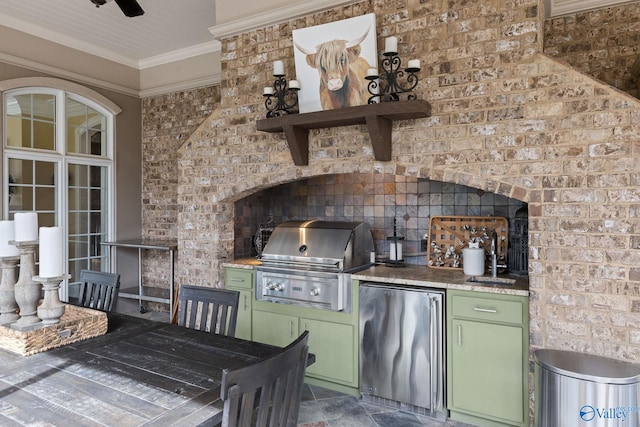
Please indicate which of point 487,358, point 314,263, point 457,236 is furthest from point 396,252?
point 487,358

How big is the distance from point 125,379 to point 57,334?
0.58m

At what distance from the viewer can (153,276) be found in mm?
5617

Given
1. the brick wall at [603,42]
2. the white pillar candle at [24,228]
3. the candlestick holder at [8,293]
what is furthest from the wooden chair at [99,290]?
the brick wall at [603,42]

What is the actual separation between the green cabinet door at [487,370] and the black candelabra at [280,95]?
201 cm

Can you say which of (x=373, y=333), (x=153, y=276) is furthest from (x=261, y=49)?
(x=153, y=276)

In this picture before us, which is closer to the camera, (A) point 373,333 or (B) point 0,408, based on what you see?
(B) point 0,408

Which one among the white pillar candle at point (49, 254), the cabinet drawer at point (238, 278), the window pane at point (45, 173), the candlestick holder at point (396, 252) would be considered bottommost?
the cabinet drawer at point (238, 278)

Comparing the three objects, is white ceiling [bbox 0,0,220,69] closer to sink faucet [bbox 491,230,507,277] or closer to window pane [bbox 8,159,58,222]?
window pane [bbox 8,159,58,222]

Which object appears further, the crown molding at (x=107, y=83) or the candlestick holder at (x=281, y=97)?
the crown molding at (x=107, y=83)

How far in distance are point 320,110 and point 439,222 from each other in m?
1.34

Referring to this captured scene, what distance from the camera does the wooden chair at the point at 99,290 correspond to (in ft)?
8.73

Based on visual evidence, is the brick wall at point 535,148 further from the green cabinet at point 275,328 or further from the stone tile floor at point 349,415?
the green cabinet at point 275,328

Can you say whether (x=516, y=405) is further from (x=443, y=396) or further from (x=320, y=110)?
(x=320, y=110)

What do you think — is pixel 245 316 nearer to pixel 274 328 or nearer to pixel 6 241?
pixel 274 328
